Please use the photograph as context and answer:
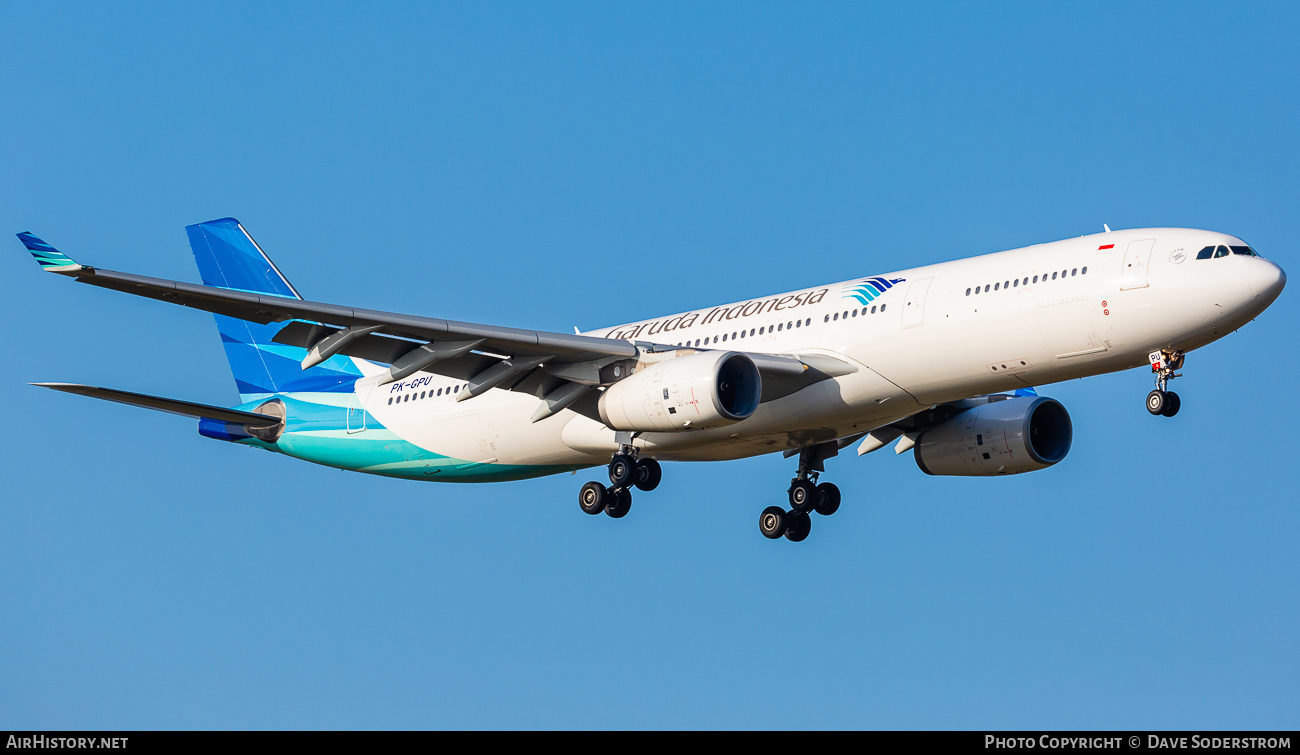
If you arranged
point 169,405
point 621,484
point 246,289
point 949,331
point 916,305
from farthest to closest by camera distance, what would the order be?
point 246,289
point 169,405
point 621,484
point 916,305
point 949,331

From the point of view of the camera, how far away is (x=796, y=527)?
36.5 metres

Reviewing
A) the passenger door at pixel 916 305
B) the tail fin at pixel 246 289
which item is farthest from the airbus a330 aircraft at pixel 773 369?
the tail fin at pixel 246 289

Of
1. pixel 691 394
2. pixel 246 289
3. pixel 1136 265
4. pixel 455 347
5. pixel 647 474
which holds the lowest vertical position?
pixel 647 474

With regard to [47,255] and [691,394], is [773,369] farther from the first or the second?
[47,255]

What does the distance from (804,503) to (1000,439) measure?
4946 millimetres

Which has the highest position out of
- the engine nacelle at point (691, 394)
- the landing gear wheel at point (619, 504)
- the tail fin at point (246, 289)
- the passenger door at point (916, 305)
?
the tail fin at point (246, 289)

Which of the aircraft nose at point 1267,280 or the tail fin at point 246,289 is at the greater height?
the tail fin at point 246,289

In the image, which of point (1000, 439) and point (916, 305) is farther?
point (1000, 439)

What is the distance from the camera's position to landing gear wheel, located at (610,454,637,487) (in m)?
32.9

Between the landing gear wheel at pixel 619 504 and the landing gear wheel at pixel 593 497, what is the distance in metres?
0.11

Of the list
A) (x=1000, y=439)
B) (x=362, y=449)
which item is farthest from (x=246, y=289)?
(x=1000, y=439)

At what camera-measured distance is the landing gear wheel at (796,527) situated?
36.5 metres

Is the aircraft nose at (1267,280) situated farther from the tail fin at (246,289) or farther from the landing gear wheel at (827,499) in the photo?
the tail fin at (246,289)
